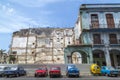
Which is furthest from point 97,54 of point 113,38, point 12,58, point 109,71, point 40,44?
point 12,58

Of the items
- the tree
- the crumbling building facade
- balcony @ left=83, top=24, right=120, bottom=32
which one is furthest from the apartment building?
the tree

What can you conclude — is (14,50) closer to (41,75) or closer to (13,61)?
(13,61)

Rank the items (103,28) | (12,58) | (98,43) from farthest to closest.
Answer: (12,58)
(103,28)
(98,43)

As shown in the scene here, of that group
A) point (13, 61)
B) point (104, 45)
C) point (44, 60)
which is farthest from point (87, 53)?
point (13, 61)

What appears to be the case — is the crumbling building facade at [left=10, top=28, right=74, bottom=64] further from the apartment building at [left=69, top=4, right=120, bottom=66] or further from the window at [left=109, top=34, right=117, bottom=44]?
the window at [left=109, top=34, right=117, bottom=44]

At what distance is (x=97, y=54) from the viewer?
3612cm

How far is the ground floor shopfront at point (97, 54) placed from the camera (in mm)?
32844

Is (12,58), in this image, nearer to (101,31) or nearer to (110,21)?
(101,31)

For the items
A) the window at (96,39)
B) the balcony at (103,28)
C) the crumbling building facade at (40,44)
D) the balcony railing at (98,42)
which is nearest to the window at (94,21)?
the balcony at (103,28)

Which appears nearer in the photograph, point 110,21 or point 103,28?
point 103,28

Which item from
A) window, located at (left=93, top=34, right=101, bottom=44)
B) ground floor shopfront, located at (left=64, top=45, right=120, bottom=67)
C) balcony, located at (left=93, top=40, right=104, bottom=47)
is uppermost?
window, located at (left=93, top=34, right=101, bottom=44)

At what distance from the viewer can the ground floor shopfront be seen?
32844 millimetres

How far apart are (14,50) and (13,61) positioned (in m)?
3.49

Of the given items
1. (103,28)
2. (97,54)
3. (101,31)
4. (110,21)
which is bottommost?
(97,54)
